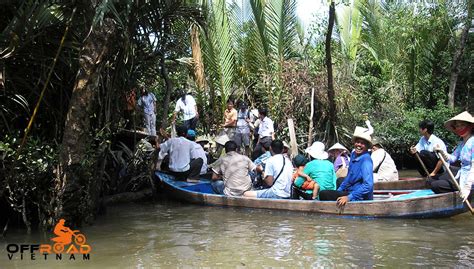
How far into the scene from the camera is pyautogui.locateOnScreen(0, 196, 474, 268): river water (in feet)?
18.9

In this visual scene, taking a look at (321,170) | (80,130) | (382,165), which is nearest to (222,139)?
(382,165)

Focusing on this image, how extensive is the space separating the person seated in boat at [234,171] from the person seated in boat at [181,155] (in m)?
1.18

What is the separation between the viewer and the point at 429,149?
937 centimetres

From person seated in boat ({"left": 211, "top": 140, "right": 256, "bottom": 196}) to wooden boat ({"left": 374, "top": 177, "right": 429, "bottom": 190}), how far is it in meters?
2.70

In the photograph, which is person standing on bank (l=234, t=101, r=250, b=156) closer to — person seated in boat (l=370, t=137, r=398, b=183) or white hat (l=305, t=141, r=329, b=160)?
person seated in boat (l=370, t=137, r=398, b=183)

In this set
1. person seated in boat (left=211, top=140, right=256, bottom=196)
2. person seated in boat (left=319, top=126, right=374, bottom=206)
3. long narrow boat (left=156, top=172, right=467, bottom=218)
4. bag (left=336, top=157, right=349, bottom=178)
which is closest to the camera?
person seated in boat (left=319, top=126, right=374, bottom=206)

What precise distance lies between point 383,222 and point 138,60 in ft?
14.0

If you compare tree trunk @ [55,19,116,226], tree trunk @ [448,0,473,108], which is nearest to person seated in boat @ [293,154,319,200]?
tree trunk @ [55,19,116,226]

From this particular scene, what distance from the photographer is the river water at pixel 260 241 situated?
5.75 meters

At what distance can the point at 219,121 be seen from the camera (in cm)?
1515

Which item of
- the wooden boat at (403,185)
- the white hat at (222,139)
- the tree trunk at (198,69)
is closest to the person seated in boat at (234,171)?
the wooden boat at (403,185)

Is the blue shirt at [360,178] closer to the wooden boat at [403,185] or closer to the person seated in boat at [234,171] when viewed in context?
the person seated in boat at [234,171]

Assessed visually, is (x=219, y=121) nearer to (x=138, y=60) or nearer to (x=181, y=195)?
(x=181, y=195)

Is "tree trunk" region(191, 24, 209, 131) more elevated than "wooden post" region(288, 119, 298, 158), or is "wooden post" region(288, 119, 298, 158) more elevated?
"tree trunk" region(191, 24, 209, 131)
